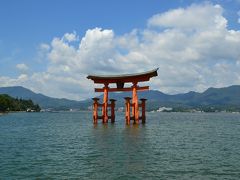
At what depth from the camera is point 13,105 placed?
160 m

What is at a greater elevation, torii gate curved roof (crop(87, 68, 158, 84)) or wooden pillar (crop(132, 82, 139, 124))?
torii gate curved roof (crop(87, 68, 158, 84))

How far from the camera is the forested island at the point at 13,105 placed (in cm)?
13388

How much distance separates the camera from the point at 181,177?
53.3 ft

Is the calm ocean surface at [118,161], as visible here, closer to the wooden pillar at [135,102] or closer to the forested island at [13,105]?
the wooden pillar at [135,102]

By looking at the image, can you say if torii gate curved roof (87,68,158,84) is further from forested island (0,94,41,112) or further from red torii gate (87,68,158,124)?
forested island (0,94,41,112)

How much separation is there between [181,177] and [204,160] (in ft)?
16.2

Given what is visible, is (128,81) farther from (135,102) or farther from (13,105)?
(13,105)

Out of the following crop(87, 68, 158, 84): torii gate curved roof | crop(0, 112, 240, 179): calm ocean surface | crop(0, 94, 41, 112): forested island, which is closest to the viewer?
crop(0, 112, 240, 179): calm ocean surface

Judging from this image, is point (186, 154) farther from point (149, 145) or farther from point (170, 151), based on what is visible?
point (149, 145)

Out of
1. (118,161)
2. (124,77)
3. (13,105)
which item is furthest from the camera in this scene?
(13,105)

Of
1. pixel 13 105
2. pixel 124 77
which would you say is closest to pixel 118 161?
pixel 124 77

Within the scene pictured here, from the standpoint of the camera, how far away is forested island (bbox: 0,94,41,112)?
13388 centimetres

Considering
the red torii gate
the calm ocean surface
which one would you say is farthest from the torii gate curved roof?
the calm ocean surface

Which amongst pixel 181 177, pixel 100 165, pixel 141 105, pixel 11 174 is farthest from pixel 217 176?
pixel 141 105
